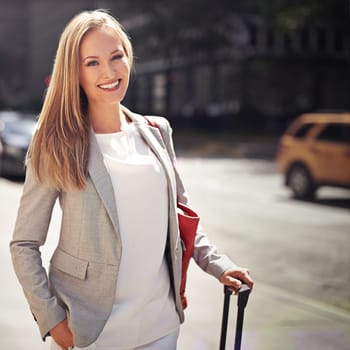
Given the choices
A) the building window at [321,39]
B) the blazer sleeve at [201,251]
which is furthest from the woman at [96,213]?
the building window at [321,39]

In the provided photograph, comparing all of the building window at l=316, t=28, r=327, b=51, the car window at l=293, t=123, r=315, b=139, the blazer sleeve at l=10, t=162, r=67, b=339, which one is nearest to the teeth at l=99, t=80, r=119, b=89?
the blazer sleeve at l=10, t=162, r=67, b=339

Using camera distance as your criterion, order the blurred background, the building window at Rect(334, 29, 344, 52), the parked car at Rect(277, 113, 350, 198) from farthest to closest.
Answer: the building window at Rect(334, 29, 344, 52)
the parked car at Rect(277, 113, 350, 198)
the blurred background

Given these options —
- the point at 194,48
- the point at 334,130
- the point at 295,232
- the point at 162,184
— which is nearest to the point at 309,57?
the point at 194,48

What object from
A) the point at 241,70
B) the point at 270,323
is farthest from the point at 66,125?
the point at 241,70

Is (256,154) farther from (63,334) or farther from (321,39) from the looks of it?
(63,334)

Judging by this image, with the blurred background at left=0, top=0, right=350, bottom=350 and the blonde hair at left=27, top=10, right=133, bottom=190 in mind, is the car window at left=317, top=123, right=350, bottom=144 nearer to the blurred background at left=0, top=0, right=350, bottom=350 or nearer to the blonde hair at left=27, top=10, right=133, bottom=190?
the blurred background at left=0, top=0, right=350, bottom=350

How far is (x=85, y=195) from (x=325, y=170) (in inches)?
471

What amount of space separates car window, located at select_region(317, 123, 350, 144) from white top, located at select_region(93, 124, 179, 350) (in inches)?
463

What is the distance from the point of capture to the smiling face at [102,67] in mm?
2307

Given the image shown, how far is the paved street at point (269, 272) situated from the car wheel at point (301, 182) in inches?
11.1

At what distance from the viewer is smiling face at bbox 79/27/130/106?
2.31 meters

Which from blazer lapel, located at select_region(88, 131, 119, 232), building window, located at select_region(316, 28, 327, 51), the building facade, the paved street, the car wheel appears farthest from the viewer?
building window, located at select_region(316, 28, 327, 51)

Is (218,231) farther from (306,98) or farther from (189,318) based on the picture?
(306,98)

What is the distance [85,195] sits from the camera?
2229 millimetres
